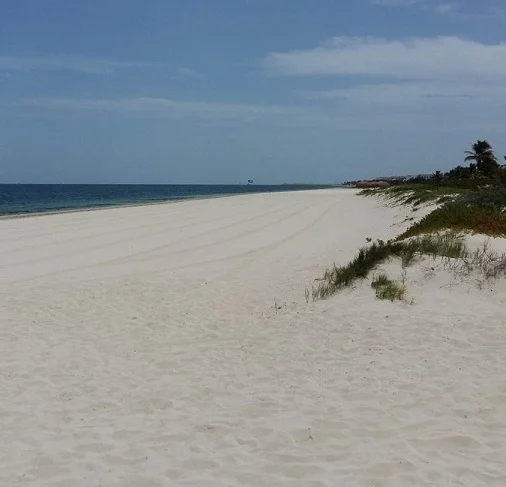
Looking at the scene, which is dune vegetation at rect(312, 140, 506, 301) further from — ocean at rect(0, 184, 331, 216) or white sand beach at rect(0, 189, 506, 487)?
ocean at rect(0, 184, 331, 216)

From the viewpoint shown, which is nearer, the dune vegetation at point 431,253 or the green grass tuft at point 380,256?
the dune vegetation at point 431,253

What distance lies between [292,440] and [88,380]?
2.77 meters

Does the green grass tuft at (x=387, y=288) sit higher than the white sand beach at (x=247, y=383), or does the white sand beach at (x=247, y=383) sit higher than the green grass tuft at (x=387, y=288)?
the green grass tuft at (x=387, y=288)

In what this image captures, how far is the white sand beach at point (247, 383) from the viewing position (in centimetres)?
465

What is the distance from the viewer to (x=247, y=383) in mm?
6617

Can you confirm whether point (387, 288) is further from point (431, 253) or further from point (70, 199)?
point (70, 199)

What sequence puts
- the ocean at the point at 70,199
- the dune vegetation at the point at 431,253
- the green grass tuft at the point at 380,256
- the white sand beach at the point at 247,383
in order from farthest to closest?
the ocean at the point at 70,199 → the green grass tuft at the point at 380,256 → the dune vegetation at the point at 431,253 → the white sand beach at the point at 247,383

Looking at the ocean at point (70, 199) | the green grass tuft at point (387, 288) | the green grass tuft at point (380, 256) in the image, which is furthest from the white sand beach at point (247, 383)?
the ocean at point (70, 199)

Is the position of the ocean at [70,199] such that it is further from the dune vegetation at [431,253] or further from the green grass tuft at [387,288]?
the green grass tuft at [387,288]

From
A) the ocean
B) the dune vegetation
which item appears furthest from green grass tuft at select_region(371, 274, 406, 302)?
the ocean

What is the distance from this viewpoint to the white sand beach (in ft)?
15.3

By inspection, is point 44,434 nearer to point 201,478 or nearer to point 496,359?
point 201,478

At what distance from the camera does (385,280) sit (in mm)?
10602

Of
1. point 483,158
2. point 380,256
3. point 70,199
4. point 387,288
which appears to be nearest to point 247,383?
point 387,288
